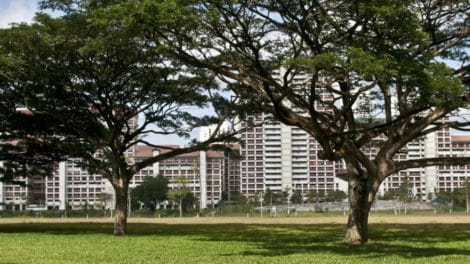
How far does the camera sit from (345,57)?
12.5 meters

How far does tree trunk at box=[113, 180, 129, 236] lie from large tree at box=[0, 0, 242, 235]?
0.04 meters

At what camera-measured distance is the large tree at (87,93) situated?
20.3m

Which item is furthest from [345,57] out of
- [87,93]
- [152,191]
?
[152,191]

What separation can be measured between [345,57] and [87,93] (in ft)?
45.5

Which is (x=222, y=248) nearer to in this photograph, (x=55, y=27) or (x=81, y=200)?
(x=55, y=27)

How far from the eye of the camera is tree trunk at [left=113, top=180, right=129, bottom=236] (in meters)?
23.8

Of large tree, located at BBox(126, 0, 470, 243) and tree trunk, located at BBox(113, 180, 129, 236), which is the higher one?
large tree, located at BBox(126, 0, 470, 243)

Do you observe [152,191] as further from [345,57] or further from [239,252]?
[345,57]

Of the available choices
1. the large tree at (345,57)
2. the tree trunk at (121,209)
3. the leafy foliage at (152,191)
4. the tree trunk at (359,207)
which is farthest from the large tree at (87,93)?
the leafy foliage at (152,191)

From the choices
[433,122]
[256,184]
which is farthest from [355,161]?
[256,184]

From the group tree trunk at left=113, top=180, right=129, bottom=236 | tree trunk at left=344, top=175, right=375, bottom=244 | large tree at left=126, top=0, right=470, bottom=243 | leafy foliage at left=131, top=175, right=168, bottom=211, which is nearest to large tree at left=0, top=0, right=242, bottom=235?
tree trunk at left=113, top=180, right=129, bottom=236

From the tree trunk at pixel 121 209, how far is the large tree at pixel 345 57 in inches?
256

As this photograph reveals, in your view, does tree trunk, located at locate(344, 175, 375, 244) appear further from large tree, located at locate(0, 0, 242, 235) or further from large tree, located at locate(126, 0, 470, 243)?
large tree, located at locate(0, 0, 242, 235)

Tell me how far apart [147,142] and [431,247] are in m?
13.6
